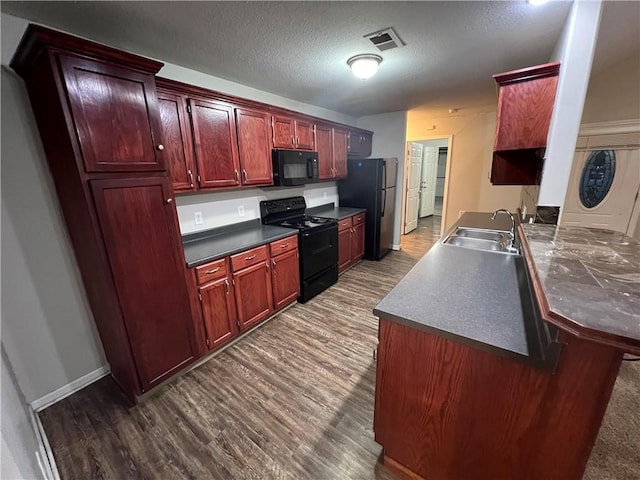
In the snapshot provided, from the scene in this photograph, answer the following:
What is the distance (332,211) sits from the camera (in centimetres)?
414

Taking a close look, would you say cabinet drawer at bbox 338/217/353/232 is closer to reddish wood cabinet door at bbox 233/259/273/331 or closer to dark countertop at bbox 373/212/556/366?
reddish wood cabinet door at bbox 233/259/273/331

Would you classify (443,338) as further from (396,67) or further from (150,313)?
(396,67)

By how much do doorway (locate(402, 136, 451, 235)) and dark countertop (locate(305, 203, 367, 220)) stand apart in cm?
155

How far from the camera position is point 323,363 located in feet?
6.89

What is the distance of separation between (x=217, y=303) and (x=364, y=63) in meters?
2.27

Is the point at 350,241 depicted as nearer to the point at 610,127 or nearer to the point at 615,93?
the point at 610,127

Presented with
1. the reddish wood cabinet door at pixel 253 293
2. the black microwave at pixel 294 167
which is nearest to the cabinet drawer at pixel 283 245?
the reddish wood cabinet door at pixel 253 293

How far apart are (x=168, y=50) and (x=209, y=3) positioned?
0.77 meters

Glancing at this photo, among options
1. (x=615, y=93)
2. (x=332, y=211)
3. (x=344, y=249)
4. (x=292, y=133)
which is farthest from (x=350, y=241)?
(x=615, y=93)

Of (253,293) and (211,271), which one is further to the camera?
(253,293)

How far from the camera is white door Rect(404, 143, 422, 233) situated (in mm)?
6020

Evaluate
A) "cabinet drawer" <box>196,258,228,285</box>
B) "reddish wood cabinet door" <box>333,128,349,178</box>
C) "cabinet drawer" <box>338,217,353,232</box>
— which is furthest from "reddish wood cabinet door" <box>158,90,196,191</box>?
"reddish wood cabinet door" <box>333,128,349,178</box>

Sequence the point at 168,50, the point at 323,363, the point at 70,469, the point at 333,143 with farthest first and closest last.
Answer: the point at 333,143 → the point at 323,363 → the point at 168,50 → the point at 70,469

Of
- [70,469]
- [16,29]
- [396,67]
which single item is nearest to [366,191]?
[396,67]
